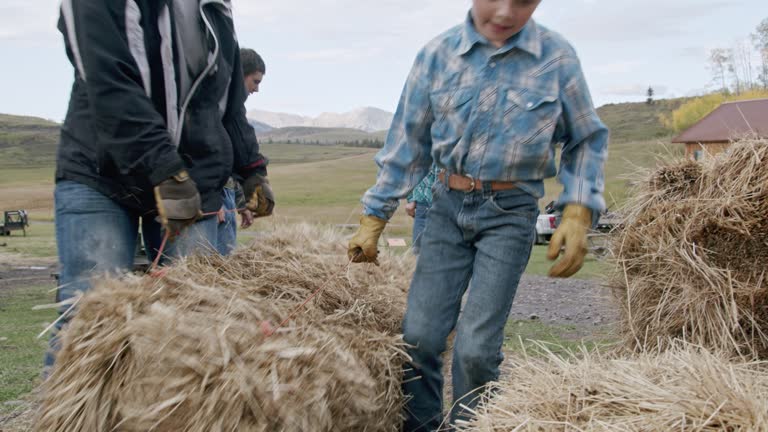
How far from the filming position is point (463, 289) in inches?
117

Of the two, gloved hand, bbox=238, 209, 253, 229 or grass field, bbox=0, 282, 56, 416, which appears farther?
gloved hand, bbox=238, 209, 253, 229

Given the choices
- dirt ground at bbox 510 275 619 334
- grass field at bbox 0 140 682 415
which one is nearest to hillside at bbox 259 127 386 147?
grass field at bbox 0 140 682 415

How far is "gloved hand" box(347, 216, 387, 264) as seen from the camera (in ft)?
9.95

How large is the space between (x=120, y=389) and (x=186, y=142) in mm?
1215

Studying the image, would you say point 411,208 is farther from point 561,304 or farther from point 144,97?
point 144,97

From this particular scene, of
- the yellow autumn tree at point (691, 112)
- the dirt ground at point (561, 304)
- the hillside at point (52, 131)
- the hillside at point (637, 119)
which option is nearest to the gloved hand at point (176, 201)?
the dirt ground at point (561, 304)

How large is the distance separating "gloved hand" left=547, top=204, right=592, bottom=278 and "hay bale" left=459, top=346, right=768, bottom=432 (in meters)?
0.57

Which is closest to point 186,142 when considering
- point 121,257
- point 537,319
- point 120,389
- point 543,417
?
point 121,257

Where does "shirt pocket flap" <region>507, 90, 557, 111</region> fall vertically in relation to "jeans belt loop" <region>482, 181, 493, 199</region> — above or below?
above

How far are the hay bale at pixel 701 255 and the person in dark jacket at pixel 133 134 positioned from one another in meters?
2.00

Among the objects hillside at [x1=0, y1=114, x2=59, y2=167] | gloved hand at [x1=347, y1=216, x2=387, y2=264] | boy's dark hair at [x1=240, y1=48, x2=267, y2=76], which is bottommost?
hillside at [x1=0, y1=114, x2=59, y2=167]

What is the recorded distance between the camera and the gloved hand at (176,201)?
2.69 metres

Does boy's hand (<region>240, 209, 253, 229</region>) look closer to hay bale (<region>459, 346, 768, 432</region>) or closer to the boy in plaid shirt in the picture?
the boy in plaid shirt

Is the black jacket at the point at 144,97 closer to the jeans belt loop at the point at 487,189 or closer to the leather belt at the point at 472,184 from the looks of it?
the leather belt at the point at 472,184
